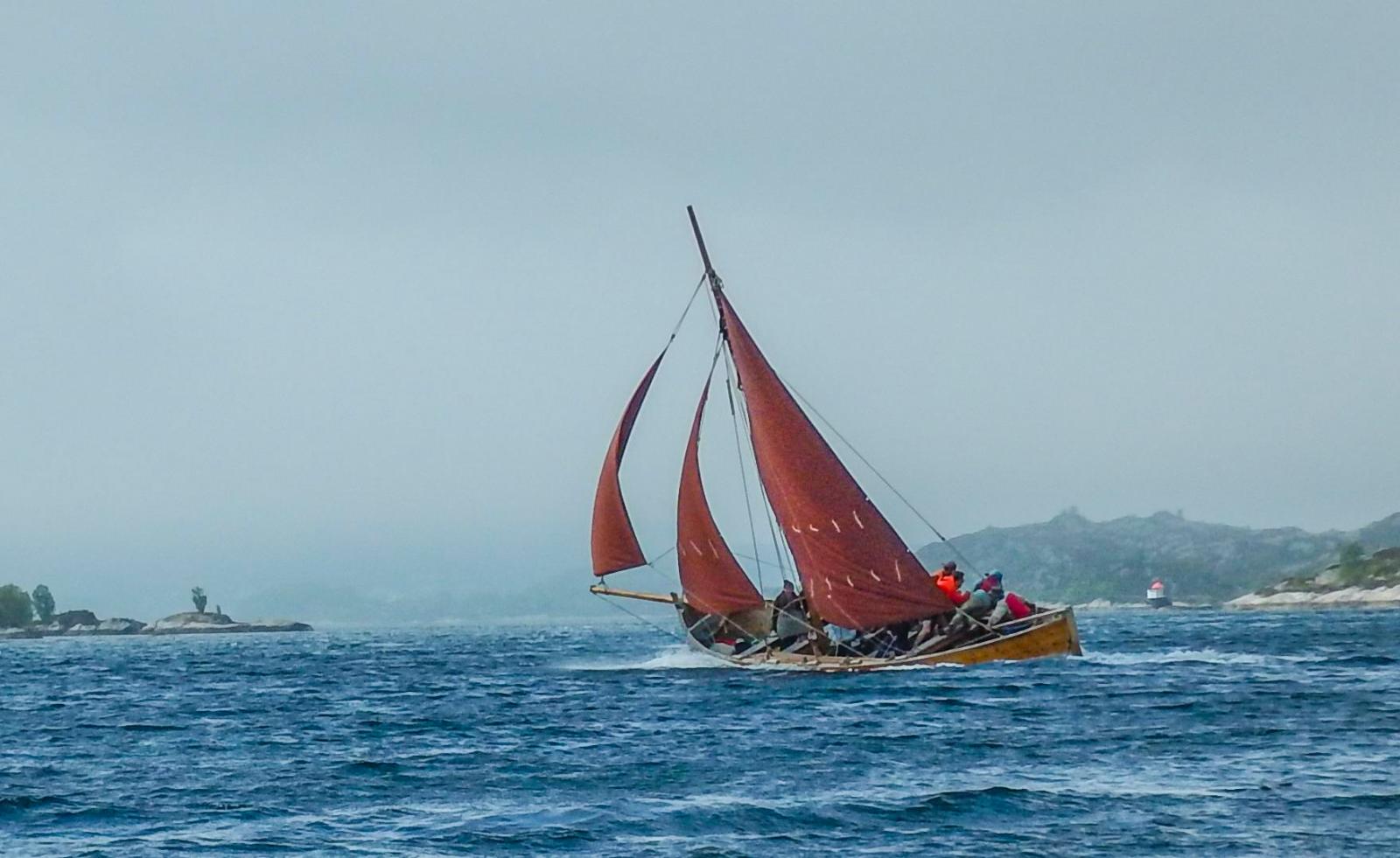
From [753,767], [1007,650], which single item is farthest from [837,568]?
[753,767]

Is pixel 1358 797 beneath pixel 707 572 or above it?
beneath

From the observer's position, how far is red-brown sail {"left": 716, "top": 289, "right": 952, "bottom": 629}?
5303 cm

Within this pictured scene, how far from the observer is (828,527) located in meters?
53.7

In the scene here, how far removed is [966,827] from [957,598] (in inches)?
1145

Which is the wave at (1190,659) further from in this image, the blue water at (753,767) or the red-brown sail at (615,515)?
the red-brown sail at (615,515)

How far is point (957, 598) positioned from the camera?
2094 inches

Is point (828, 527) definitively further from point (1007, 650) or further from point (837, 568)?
point (1007, 650)

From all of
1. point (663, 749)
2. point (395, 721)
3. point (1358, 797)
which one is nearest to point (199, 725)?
point (395, 721)

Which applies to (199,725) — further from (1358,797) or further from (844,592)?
(1358,797)

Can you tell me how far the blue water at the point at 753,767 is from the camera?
79.6 feet

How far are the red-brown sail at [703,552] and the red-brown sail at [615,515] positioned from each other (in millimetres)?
1877

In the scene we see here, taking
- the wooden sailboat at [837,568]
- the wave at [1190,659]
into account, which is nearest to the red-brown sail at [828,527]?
the wooden sailboat at [837,568]

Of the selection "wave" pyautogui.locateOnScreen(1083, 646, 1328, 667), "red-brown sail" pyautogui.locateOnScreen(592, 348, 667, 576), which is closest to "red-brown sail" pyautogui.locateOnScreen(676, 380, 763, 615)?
"red-brown sail" pyautogui.locateOnScreen(592, 348, 667, 576)

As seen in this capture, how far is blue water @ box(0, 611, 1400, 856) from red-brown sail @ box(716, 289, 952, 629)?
92.3 inches
